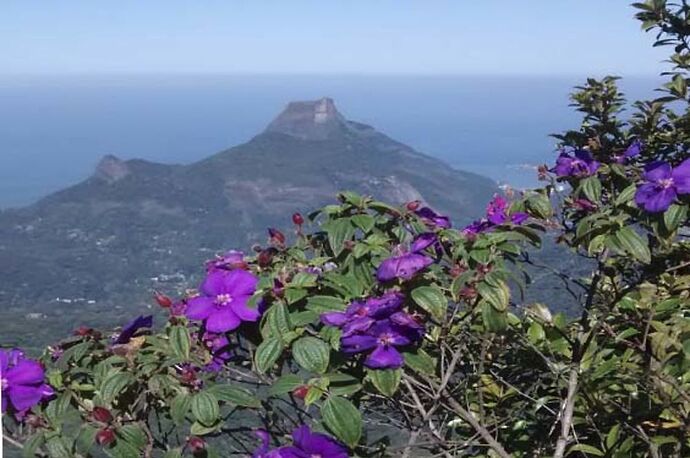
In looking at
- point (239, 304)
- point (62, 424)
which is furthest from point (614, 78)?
point (62, 424)

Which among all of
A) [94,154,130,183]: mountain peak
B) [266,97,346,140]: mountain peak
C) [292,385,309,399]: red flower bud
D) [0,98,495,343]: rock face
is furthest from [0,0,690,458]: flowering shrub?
[266,97,346,140]: mountain peak

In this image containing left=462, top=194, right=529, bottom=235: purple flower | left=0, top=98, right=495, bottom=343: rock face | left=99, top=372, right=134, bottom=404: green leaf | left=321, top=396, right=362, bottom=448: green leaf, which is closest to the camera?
left=321, top=396, right=362, bottom=448: green leaf

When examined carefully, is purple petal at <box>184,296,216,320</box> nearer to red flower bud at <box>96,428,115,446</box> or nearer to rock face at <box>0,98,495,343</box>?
red flower bud at <box>96,428,115,446</box>

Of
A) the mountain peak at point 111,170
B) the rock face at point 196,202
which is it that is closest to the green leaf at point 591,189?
the rock face at point 196,202

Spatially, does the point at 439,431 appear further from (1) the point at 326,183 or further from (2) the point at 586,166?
(1) the point at 326,183

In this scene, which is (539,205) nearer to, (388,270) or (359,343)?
(388,270)

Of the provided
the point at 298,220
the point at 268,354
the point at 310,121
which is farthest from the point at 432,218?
the point at 310,121

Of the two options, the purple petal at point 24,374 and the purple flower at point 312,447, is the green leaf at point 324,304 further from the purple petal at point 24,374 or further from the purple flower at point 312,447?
the purple petal at point 24,374
